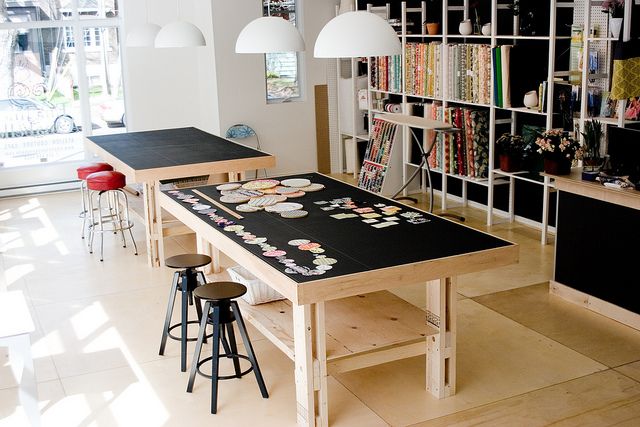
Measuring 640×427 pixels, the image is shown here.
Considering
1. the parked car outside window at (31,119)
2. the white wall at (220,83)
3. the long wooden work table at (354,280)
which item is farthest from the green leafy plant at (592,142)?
the parked car outside window at (31,119)

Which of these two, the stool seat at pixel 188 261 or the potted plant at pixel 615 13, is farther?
the potted plant at pixel 615 13

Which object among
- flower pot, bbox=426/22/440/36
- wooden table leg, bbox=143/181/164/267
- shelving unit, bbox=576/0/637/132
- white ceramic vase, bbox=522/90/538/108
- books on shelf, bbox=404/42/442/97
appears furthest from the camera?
flower pot, bbox=426/22/440/36

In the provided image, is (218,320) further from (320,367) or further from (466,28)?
(466,28)

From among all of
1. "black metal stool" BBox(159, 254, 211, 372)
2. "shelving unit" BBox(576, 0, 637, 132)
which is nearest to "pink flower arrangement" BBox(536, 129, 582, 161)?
"shelving unit" BBox(576, 0, 637, 132)

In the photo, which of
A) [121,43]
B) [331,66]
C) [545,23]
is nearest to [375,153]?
[331,66]

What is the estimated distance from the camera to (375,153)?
9.10 metres

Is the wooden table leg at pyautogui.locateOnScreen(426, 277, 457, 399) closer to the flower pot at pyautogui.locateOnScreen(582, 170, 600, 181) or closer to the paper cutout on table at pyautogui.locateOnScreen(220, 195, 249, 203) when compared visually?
the paper cutout on table at pyautogui.locateOnScreen(220, 195, 249, 203)

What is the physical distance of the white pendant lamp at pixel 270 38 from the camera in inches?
197

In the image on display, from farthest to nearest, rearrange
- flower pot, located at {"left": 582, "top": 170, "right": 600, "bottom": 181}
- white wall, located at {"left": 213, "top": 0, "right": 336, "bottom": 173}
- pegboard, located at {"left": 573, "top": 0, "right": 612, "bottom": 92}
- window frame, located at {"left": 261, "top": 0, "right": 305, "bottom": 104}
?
window frame, located at {"left": 261, "top": 0, "right": 305, "bottom": 104} → white wall, located at {"left": 213, "top": 0, "right": 336, "bottom": 173} → pegboard, located at {"left": 573, "top": 0, "right": 612, "bottom": 92} → flower pot, located at {"left": 582, "top": 170, "right": 600, "bottom": 181}

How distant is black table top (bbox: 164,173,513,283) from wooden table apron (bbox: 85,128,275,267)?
1290 millimetres

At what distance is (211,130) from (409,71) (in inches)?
102

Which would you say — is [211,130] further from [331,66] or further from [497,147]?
[497,147]

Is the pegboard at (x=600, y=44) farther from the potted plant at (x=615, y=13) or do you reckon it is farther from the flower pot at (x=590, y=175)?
the flower pot at (x=590, y=175)

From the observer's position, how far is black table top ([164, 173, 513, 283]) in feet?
13.6
